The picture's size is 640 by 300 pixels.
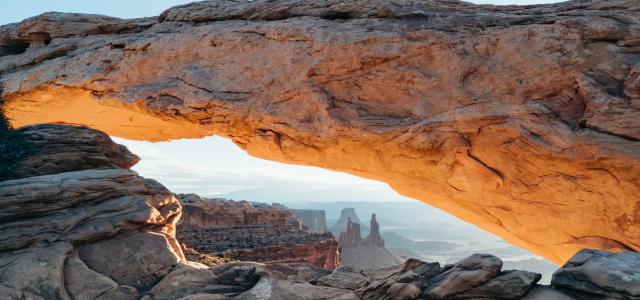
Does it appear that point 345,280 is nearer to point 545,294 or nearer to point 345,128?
point 545,294

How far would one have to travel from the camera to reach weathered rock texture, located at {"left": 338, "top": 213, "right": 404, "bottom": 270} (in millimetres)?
93438

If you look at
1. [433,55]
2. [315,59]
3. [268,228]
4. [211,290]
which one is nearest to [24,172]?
[211,290]

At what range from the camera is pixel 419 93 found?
16641 mm

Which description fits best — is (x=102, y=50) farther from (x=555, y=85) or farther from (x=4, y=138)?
(x=555, y=85)

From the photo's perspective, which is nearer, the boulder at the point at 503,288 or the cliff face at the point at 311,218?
the boulder at the point at 503,288

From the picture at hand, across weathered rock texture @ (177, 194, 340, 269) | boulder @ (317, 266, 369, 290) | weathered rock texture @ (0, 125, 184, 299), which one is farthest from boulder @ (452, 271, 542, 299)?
weathered rock texture @ (177, 194, 340, 269)

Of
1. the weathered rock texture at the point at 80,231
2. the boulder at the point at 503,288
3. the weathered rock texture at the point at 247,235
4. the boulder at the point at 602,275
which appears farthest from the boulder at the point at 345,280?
A: the weathered rock texture at the point at 247,235

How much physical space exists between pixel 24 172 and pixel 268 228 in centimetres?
4212

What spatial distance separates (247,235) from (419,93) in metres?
39.2

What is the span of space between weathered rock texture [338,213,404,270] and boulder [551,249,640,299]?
8165 cm

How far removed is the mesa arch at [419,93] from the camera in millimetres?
14984

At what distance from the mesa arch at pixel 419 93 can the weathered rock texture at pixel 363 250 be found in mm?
74988

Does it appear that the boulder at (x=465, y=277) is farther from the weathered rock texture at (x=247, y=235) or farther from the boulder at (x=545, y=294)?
the weathered rock texture at (x=247, y=235)

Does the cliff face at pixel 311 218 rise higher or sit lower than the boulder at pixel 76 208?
lower
